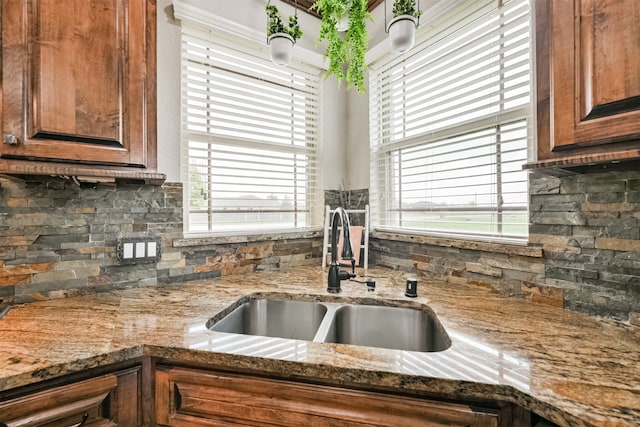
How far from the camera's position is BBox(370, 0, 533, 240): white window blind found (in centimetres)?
134

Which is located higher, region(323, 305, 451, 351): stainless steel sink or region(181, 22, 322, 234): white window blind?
region(181, 22, 322, 234): white window blind

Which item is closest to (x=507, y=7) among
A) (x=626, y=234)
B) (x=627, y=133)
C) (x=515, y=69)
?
(x=515, y=69)

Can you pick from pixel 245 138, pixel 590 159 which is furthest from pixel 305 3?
pixel 590 159

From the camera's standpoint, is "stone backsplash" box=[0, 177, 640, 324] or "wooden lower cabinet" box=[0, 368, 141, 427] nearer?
"wooden lower cabinet" box=[0, 368, 141, 427]

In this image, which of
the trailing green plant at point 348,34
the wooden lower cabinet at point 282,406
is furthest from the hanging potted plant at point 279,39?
the wooden lower cabinet at point 282,406

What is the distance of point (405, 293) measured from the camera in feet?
4.50

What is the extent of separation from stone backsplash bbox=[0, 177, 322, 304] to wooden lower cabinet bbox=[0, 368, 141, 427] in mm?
724

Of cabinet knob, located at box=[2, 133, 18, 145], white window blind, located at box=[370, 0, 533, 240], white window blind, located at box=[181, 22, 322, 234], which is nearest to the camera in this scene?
cabinet knob, located at box=[2, 133, 18, 145]

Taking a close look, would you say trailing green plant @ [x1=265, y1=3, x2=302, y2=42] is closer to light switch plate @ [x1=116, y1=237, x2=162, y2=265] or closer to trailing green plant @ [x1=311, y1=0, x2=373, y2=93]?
trailing green plant @ [x1=311, y1=0, x2=373, y2=93]

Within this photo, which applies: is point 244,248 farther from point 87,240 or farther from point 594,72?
point 594,72

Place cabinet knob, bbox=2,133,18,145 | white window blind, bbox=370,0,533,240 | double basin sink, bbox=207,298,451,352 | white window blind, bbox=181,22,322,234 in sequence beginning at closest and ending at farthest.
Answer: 1. cabinet knob, bbox=2,133,18,145
2. double basin sink, bbox=207,298,451,352
3. white window blind, bbox=370,0,533,240
4. white window blind, bbox=181,22,322,234

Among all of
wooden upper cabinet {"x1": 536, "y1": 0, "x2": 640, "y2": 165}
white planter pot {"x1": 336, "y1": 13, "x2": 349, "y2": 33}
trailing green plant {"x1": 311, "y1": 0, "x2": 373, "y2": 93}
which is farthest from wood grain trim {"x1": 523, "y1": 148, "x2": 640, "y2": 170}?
white planter pot {"x1": 336, "y1": 13, "x2": 349, "y2": 33}

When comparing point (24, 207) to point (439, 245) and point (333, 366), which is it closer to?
point (333, 366)

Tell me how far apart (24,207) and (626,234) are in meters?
2.27
